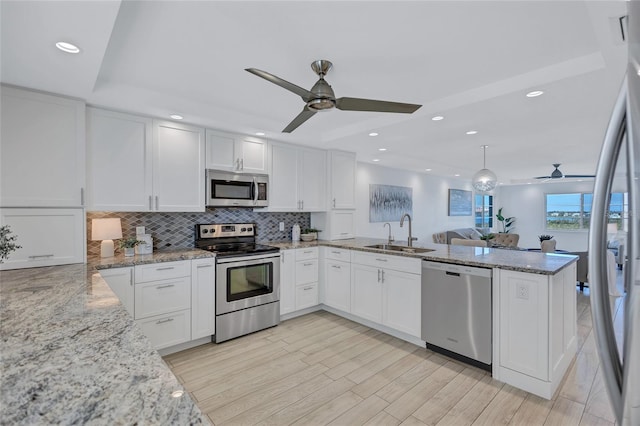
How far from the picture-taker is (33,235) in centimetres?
240

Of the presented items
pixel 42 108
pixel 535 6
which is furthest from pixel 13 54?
pixel 535 6

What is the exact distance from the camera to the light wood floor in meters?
Result: 2.08

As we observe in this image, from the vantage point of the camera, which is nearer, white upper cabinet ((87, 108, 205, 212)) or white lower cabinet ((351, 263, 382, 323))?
white upper cabinet ((87, 108, 205, 212))

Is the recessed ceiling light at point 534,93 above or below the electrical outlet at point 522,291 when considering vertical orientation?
above

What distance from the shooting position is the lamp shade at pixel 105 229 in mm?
2833

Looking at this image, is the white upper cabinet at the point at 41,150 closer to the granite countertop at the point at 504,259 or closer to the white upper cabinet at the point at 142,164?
the white upper cabinet at the point at 142,164

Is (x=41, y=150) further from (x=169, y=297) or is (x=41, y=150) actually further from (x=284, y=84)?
(x=284, y=84)

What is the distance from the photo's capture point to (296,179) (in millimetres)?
4277

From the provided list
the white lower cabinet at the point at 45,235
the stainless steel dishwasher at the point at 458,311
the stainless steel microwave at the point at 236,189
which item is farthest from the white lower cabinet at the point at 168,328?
the stainless steel dishwasher at the point at 458,311

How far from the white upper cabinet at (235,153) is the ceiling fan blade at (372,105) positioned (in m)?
1.90

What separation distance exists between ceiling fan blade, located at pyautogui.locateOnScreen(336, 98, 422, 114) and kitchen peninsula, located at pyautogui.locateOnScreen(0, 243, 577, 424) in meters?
1.45

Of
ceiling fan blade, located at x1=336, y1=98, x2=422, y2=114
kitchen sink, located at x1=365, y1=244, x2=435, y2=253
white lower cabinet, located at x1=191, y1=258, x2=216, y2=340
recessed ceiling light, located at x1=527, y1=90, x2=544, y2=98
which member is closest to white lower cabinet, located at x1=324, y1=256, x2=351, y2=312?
kitchen sink, located at x1=365, y1=244, x2=435, y2=253

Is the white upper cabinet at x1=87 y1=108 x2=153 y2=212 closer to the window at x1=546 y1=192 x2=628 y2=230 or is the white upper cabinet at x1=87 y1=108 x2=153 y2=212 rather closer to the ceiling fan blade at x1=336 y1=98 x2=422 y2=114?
the ceiling fan blade at x1=336 y1=98 x2=422 y2=114

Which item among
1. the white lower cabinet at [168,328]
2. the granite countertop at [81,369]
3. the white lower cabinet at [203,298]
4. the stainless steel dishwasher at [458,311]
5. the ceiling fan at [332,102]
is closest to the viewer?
the granite countertop at [81,369]
